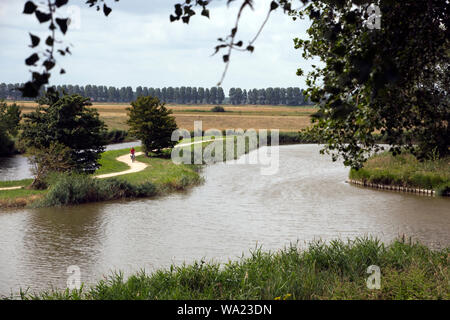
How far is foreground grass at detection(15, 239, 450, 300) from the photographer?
24.3 ft

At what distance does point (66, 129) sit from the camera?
89.7 feet

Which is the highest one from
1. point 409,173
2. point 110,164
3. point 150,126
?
point 150,126

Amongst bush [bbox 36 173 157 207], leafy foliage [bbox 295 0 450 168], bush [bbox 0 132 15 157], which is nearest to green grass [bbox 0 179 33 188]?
bush [bbox 36 173 157 207]

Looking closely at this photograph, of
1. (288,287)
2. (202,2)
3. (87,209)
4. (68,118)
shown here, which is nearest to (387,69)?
(202,2)

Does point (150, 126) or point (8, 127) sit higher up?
point (150, 126)

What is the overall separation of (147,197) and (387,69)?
23.1 meters

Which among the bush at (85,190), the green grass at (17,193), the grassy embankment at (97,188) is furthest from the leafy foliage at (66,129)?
the green grass at (17,193)

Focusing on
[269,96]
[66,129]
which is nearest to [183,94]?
[269,96]

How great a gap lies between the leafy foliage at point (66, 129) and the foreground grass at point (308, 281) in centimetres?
1971

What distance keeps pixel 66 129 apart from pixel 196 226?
12181 millimetres

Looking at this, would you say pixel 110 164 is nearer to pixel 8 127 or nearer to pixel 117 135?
pixel 8 127

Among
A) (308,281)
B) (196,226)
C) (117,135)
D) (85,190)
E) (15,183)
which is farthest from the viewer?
(117,135)

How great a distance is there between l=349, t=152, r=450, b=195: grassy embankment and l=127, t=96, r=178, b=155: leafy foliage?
712 inches
